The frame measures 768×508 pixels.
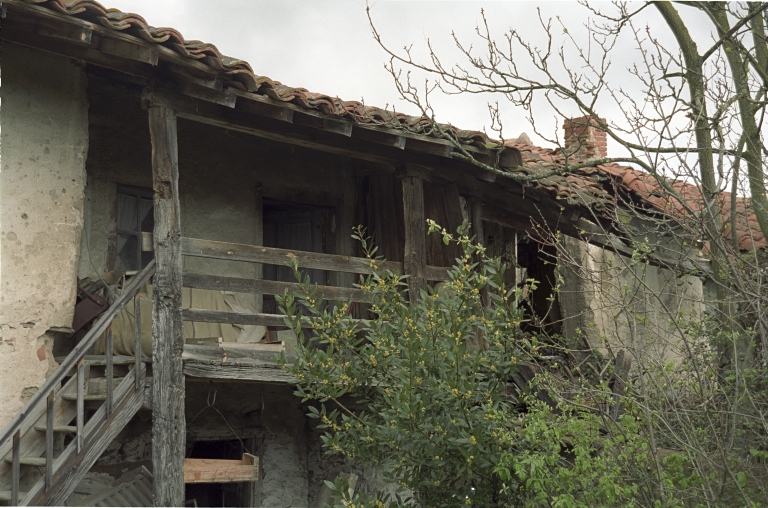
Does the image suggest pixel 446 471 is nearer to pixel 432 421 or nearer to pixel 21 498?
pixel 432 421

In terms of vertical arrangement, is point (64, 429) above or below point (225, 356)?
below

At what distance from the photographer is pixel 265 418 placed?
8.08 meters

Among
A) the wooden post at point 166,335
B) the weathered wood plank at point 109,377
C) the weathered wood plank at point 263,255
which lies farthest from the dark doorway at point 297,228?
the weathered wood plank at point 109,377

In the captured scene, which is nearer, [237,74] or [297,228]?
[237,74]

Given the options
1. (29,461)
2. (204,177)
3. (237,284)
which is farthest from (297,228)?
(29,461)

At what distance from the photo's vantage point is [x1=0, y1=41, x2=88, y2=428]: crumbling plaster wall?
18.1ft

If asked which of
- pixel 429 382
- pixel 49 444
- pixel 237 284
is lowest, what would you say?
pixel 49 444

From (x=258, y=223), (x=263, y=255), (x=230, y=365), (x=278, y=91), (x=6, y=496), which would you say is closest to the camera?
(x=6, y=496)

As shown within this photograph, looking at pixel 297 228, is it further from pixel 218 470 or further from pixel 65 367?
pixel 65 367

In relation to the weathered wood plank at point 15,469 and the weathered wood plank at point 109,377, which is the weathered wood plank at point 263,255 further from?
the weathered wood plank at point 15,469

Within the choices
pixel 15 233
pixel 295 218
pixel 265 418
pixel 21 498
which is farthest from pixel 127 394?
pixel 295 218

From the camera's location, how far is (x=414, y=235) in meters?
7.20

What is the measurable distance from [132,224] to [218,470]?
2.45 m

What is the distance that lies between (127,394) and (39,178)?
1640 mm
